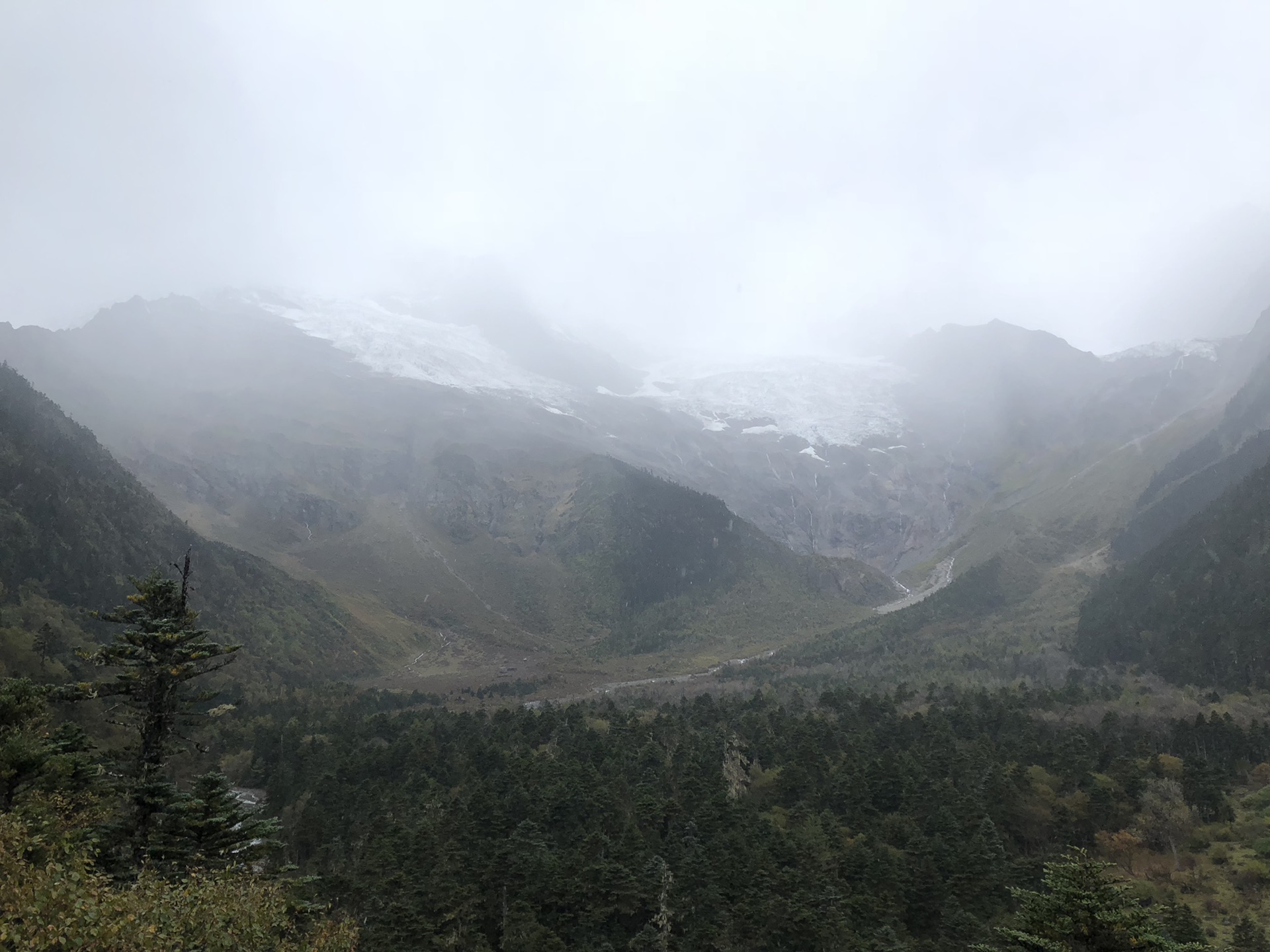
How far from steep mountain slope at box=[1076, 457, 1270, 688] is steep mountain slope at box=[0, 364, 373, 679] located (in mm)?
174165

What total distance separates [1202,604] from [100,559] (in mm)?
218779

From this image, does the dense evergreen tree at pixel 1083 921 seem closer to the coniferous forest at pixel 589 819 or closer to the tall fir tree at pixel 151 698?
A: the coniferous forest at pixel 589 819

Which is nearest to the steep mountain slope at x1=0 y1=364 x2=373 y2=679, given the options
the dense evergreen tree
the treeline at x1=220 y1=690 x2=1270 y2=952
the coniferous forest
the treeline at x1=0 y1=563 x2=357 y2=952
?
the coniferous forest

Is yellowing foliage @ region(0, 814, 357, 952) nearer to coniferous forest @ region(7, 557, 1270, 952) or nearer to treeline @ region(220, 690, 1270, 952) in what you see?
coniferous forest @ region(7, 557, 1270, 952)

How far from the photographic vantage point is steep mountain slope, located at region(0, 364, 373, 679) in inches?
4838

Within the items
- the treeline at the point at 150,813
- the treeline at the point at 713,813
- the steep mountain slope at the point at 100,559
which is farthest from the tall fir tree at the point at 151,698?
the steep mountain slope at the point at 100,559

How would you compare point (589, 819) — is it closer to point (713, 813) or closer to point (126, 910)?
point (713, 813)

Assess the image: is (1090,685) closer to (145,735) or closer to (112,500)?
(145,735)

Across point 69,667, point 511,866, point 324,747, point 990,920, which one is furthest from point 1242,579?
point 69,667

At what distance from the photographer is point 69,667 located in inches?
3866

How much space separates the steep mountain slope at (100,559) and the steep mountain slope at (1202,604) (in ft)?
571

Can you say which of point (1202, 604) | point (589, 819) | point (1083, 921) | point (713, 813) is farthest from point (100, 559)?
point (1202, 604)

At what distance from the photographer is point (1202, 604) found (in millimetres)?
147750

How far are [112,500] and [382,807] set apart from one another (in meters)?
123
